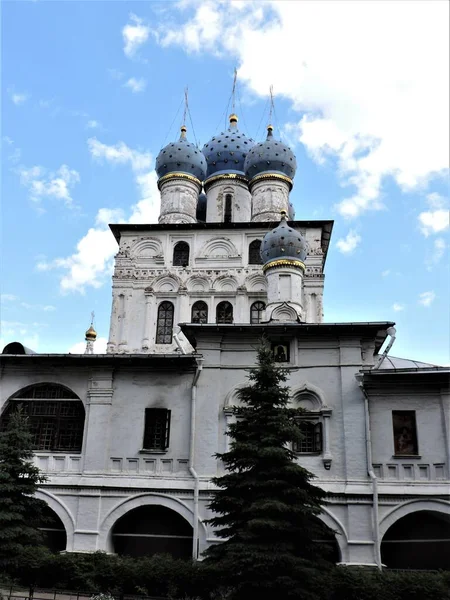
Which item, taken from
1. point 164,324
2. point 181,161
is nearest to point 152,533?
point 164,324

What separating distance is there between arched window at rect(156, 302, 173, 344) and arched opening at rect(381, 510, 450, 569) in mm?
11364

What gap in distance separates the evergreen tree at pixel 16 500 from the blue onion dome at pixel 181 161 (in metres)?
17.0

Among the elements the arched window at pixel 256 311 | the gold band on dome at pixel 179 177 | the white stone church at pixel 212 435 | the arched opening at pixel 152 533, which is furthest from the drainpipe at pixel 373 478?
the gold band on dome at pixel 179 177

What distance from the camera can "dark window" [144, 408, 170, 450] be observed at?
16.3 metres

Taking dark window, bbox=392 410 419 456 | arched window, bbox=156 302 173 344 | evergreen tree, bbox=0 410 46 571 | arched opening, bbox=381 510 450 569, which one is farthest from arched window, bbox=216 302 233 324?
evergreen tree, bbox=0 410 46 571

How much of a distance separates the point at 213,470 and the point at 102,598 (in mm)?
4467

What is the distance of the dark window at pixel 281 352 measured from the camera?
655 inches

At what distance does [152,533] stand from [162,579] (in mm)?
3222

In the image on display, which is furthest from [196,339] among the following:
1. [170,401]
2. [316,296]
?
[316,296]

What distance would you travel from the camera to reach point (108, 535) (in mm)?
15672

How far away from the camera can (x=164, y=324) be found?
25.2m

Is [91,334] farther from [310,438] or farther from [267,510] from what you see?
[267,510]

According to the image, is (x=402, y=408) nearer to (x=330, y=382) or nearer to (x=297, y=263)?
(x=330, y=382)

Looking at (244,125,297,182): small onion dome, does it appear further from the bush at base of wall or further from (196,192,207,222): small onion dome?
the bush at base of wall
